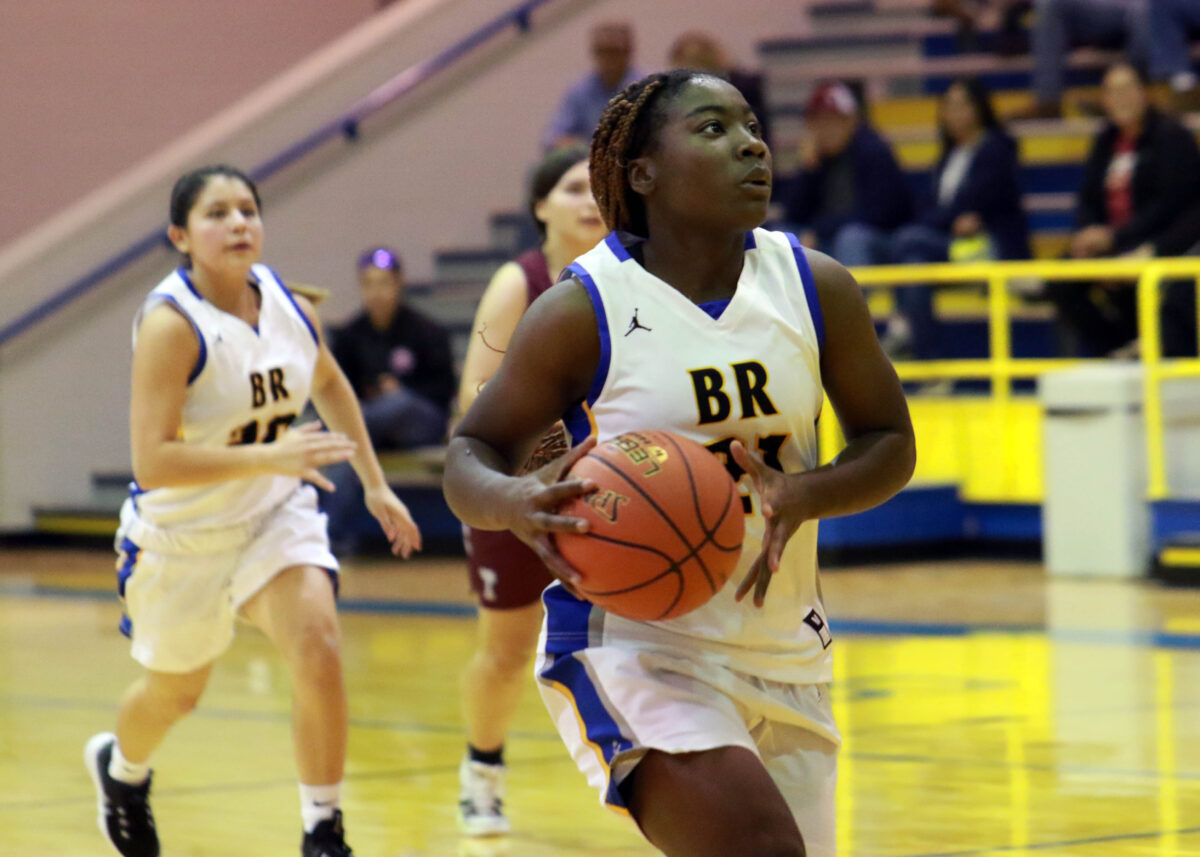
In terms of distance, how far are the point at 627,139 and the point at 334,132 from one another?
10.3 metres

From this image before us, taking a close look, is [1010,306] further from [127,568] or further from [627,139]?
[627,139]

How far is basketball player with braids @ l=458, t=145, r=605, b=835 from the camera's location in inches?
186

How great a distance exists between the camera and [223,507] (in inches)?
181

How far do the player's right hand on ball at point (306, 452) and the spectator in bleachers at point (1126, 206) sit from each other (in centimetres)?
616

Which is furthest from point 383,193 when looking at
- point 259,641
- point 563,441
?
point 563,441

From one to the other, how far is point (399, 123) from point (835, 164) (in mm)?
3793

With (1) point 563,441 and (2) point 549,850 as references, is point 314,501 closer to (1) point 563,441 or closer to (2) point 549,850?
(2) point 549,850

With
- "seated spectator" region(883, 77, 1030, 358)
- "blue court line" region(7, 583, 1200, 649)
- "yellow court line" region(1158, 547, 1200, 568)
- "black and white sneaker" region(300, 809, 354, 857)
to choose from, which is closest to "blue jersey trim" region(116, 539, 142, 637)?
"black and white sneaker" region(300, 809, 354, 857)

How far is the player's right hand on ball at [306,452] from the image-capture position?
423 centimetres

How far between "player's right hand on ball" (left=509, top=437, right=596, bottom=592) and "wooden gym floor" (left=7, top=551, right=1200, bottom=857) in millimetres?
1982

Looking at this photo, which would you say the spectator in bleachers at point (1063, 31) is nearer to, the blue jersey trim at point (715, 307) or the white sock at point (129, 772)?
the white sock at point (129, 772)

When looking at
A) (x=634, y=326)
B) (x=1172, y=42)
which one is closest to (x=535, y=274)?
(x=634, y=326)

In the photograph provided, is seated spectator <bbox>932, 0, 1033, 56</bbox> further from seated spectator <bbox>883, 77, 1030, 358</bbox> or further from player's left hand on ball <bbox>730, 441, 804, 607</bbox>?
player's left hand on ball <bbox>730, 441, 804, 607</bbox>

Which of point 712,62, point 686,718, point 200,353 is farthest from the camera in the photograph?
point 712,62
